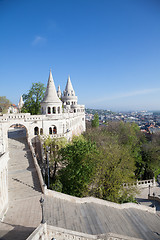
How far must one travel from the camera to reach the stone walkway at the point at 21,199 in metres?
9.22

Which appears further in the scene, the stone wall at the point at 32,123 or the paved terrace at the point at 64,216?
the stone wall at the point at 32,123

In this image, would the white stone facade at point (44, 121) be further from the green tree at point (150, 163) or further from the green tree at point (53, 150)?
the green tree at point (150, 163)

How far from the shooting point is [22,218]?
10375 millimetres

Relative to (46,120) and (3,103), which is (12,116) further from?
(3,103)

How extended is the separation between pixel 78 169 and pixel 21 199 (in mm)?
→ 5643

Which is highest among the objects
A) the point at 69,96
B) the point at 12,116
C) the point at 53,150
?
the point at 69,96

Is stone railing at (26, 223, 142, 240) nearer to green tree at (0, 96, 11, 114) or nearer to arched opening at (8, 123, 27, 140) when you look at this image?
arched opening at (8, 123, 27, 140)

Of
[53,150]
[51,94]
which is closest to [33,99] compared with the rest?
[51,94]

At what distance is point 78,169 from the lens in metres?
15.5

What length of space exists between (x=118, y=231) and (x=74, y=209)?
11.4ft

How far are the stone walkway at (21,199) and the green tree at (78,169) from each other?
127 inches

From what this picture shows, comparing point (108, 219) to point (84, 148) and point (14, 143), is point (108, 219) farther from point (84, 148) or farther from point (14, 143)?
point (14, 143)

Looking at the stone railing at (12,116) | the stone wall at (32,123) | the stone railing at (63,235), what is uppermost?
the stone railing at (12,116)

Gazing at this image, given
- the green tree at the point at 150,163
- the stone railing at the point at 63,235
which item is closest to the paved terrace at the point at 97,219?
the stone railing at the point at 63,235
